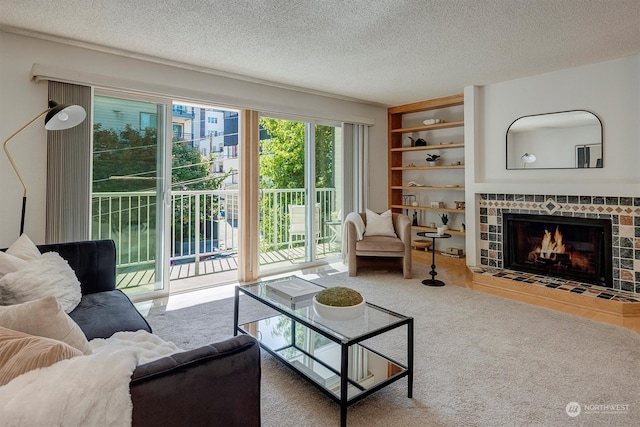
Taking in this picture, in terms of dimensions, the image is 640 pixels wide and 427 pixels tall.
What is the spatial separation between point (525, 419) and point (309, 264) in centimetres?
333

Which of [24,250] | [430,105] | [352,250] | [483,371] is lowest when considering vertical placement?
[483,371]

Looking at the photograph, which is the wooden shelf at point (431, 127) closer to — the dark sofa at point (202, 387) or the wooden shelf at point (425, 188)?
the wooden shelf at point (425, 188)

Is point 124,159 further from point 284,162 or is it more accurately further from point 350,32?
point 350,32

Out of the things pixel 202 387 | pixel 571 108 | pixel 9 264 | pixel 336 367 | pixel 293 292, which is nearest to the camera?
pixel 202 387

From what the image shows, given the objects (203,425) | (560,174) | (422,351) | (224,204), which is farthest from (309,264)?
(203,425)

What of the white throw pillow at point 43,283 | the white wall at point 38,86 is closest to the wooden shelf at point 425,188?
the white wall at point 38,86

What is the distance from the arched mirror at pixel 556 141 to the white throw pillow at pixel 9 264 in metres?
4.55

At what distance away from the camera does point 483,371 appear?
212cm

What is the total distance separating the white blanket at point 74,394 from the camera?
74 centimetres

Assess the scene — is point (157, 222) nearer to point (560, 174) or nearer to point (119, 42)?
point (119, 42)

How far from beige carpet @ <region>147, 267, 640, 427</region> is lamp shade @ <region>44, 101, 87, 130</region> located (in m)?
1.64

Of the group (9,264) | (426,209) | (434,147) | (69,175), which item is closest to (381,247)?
(426,209)

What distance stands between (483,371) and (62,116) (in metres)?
3.21

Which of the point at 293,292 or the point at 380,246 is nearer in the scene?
the point at 293,292
